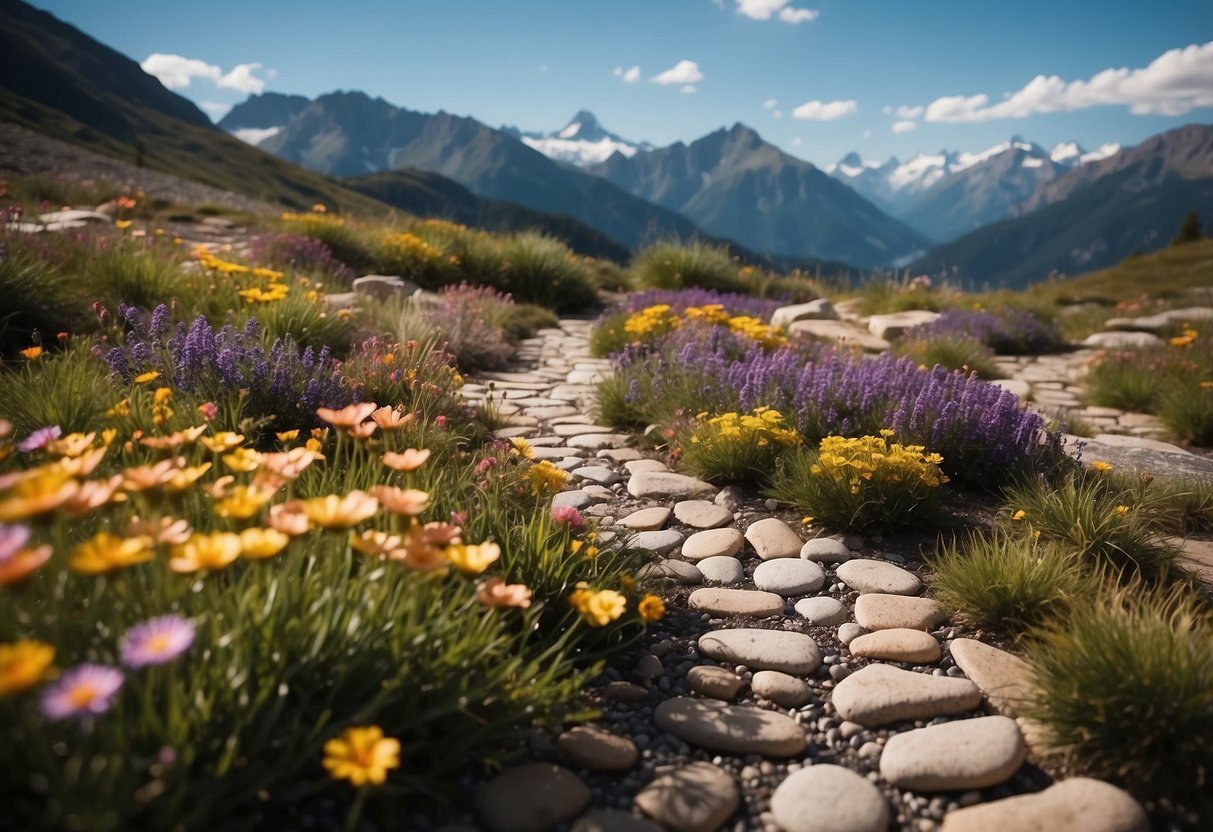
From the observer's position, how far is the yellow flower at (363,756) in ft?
4.42

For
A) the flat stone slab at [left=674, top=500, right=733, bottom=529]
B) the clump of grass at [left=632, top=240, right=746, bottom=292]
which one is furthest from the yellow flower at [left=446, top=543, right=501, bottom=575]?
the clump of grass at [left=632, top=240, right=746, bottom=292]

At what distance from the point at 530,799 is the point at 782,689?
0.98 m

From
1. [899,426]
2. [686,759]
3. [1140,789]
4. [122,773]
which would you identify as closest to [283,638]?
[122,773]

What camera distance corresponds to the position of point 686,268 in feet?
39.0

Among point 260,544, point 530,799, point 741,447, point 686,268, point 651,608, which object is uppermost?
point 686,268

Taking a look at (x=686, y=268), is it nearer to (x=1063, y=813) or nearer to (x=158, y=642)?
(x=1063, y=813)

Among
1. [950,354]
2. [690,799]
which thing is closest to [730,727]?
[690,799]

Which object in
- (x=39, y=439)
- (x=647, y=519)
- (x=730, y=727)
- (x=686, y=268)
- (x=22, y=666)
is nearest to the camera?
(x=22, y=666)

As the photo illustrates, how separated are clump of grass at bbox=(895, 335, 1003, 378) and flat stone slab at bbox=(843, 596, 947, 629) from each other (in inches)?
194

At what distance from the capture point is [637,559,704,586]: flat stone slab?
3115 millimetres

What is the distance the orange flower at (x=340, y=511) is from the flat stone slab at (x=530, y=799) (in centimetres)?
80

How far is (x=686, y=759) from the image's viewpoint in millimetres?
2096

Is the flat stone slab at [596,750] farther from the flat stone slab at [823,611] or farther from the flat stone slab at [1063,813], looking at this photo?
the flat stone slab at [823,611]

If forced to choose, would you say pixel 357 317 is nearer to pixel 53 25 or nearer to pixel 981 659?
pixel 981 659
